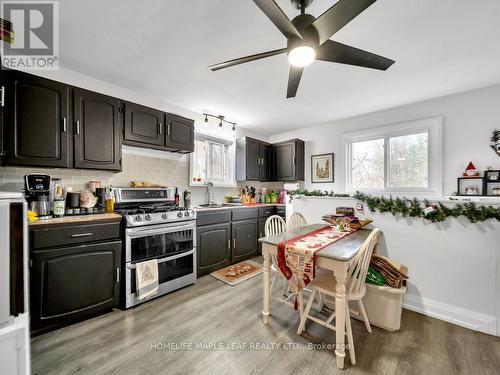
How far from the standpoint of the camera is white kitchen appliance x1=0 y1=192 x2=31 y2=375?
36.5 inches

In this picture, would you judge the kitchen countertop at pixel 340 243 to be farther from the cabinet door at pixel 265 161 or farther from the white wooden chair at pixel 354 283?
the cabinet door at pixel 265 161

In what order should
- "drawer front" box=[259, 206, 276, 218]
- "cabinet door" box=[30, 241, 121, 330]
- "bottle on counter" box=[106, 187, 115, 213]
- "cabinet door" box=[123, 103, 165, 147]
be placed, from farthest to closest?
"drawer front" box=[259, 206, 276, 218] → "cabinet door" box=[123, 103, 165, 147] → "bottle on counter" box=[106, 187, 115, 213] → "cabinet door" box=[30, 241, 121, 330]

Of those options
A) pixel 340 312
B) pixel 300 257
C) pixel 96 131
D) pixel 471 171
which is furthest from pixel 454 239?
pixel 96 131

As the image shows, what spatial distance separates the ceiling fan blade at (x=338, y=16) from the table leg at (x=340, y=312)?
1454 millimetres

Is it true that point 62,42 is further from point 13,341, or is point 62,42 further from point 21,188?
point 13,341

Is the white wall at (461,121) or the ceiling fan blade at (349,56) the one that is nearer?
the ceiling fan blade at (349,56)

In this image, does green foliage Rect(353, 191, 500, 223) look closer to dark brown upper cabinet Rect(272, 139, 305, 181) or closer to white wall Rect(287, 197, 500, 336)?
white wall Rect(287, 197, 500, 336)

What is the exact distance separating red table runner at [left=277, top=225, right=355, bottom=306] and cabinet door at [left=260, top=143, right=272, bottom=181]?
260 cm

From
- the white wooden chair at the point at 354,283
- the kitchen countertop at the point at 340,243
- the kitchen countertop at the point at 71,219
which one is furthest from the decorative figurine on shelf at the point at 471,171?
the kitchen countertop at the point at 71,219

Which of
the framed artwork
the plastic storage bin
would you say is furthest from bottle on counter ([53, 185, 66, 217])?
the framed artwork

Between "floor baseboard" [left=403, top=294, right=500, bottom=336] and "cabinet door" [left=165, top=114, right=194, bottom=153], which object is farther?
"cabinet door" [left=165, top=114, right=194, bottom=153]

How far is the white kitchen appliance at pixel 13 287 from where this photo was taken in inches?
36.5

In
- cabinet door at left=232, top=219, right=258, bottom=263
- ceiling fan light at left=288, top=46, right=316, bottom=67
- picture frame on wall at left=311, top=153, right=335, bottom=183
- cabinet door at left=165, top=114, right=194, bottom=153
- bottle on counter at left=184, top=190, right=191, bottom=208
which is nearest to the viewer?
ceiling fan light at left=288, top=46, right=316, bottom=67

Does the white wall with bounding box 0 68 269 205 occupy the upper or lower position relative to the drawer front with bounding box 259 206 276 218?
upper
